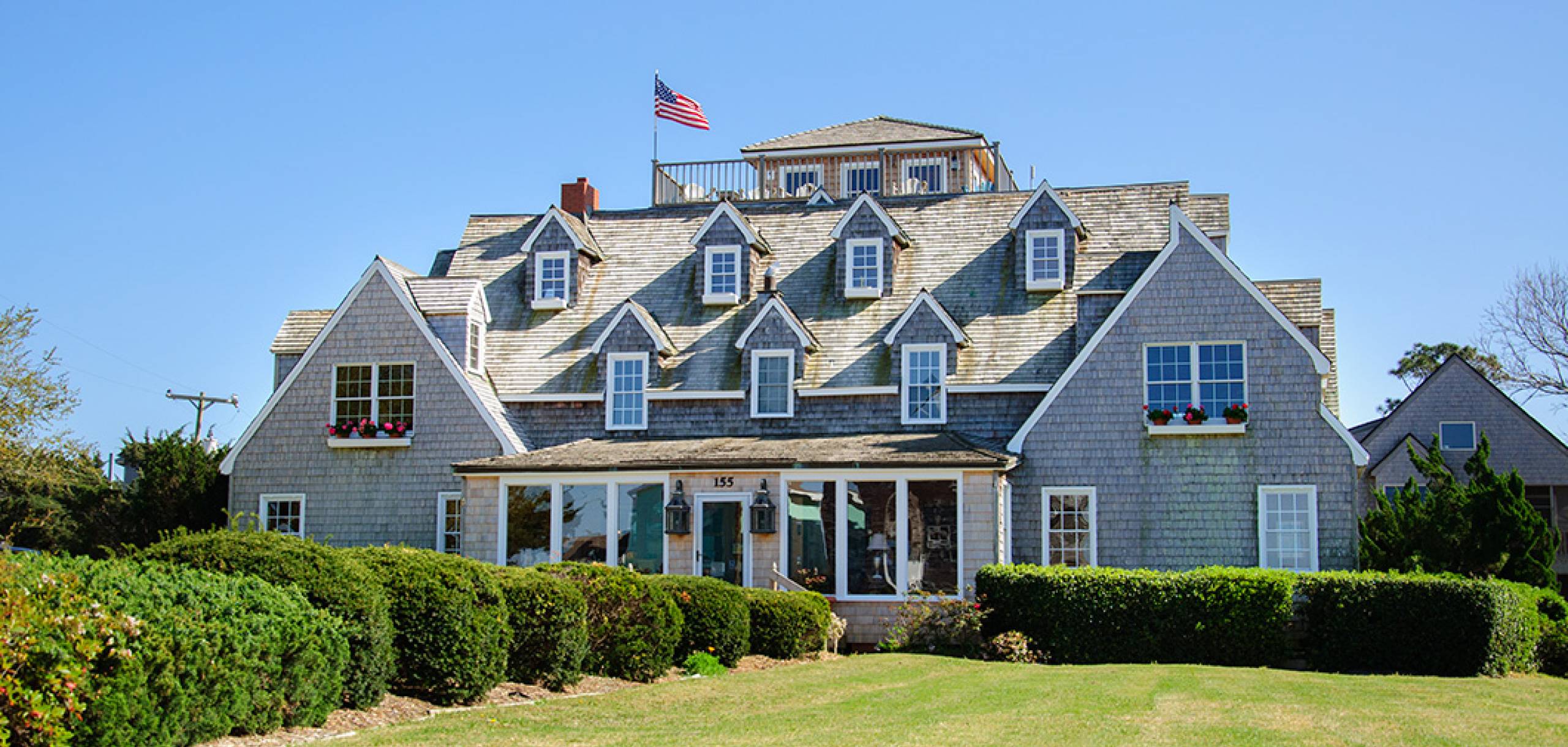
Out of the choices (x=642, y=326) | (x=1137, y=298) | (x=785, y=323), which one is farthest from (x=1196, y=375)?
(x=642, y=326)

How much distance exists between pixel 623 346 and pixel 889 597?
8.31 meters

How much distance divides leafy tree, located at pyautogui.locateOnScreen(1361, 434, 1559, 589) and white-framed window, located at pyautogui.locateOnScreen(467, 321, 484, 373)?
Answer: 705 inches

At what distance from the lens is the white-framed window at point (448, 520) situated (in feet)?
97.9

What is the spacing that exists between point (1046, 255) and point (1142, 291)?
399cm

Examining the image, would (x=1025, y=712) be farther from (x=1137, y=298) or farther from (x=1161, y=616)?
(x=1137, y=298)

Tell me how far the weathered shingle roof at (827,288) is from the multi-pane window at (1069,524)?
2480mm

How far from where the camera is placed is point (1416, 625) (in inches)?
849

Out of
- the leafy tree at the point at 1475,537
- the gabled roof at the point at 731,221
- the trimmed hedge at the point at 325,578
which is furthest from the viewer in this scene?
the gabled roof at the point at 731,221

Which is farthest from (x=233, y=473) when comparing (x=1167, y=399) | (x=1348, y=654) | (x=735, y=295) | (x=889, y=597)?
(x=1348, y=654)

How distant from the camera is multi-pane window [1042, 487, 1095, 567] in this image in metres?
27.6

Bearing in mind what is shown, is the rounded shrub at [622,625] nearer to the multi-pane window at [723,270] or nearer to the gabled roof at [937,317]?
Answer: the gabled roof at [937,317]

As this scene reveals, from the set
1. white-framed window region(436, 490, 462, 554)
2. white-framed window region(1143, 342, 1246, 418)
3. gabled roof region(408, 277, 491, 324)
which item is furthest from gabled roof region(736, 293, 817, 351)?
white-framed window region(1143, 342, 1246, 418)

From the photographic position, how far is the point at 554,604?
1692 cm

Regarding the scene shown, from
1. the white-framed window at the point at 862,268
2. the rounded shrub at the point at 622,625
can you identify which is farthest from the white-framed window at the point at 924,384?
the rounded shrub at the point at 622,625
